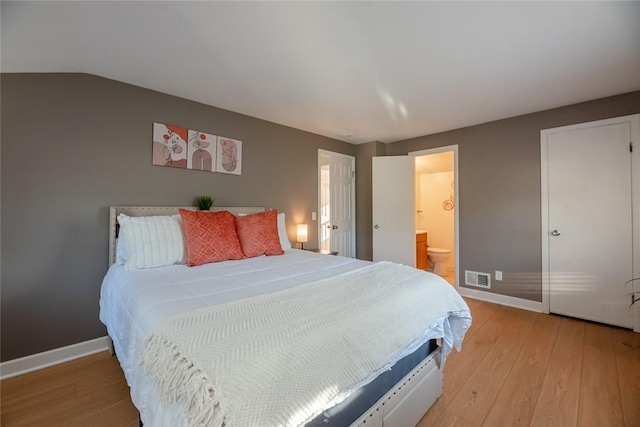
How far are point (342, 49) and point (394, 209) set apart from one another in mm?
2637

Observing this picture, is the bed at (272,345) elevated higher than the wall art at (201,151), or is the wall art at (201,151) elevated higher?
the wall art at (201,151)

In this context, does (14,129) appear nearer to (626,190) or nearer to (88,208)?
(88,208)

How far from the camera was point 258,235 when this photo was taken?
7.97 feet

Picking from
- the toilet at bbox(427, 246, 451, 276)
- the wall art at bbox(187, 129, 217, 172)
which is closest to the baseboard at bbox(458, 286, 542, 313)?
the toilet at bbox(427, 246, 451, 276)

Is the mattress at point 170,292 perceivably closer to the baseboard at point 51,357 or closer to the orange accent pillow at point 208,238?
the orange accent pillow at point 208,238

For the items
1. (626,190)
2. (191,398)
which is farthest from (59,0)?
(626,190)

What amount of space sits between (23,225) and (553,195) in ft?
16.3

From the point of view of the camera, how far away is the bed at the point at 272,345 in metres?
0.74

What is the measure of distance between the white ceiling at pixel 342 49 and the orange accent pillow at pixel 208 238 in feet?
3.98

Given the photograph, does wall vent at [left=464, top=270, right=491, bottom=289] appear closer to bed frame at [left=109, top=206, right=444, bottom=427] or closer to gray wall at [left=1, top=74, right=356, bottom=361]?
bed frame at [left=109, top=206, right=444, bottom=427]

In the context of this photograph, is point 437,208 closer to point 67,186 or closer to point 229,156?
point 229,156

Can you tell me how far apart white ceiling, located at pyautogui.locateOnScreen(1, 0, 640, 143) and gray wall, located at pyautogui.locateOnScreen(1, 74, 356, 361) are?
0.18 meters

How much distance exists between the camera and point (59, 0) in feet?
4.43

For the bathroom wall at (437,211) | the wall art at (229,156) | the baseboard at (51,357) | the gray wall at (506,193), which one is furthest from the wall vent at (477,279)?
the baseboard at (51,357)
